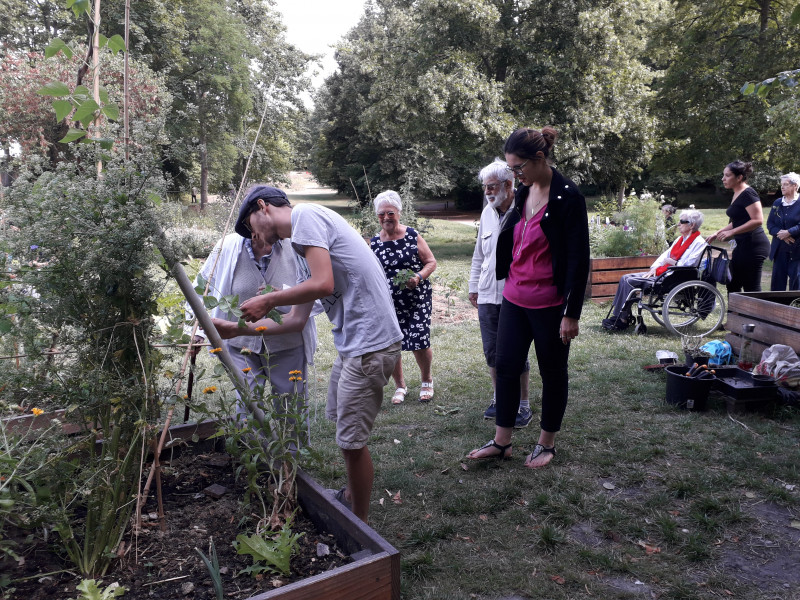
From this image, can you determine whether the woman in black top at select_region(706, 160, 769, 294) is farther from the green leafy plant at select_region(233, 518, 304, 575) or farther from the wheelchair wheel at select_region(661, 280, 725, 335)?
the green leafy plant at select_region(233, 518, 304, 575)

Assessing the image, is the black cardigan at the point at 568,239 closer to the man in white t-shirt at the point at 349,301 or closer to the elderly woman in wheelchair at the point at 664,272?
the man in white t-shirt at the point at 349,301

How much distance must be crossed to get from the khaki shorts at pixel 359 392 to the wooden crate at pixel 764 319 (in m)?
3.82

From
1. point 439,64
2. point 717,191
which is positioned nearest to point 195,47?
point 439,64

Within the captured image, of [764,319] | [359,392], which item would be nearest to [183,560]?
[359,392]

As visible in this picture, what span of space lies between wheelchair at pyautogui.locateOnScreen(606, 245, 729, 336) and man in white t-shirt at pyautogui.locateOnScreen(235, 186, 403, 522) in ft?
16.9

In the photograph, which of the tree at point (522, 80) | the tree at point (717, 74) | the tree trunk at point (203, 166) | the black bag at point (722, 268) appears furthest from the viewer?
the tree trunk at point (203, 166)

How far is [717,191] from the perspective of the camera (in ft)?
104

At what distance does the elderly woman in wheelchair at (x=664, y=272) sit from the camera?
6.96 meters

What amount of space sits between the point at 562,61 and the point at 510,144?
12.1 meters

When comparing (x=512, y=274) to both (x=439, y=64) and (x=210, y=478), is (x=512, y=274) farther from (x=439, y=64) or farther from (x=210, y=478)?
(x=439, y=64)

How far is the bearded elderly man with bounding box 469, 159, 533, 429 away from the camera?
4.02m

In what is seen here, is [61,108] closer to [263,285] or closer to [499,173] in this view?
[263,285]

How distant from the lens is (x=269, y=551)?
6.10 ft

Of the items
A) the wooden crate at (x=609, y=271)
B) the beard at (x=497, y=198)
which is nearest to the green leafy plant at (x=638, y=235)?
the wooden crate at (x=609, y=271)
